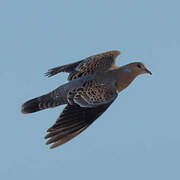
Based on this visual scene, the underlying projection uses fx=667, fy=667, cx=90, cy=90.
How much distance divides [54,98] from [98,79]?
917mm

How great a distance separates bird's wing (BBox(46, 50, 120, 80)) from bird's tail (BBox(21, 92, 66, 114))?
32.0 inches

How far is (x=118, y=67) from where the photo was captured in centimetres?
1355

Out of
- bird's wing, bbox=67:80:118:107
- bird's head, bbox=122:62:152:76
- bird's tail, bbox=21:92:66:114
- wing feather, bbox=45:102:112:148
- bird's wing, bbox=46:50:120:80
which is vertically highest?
bird's wing, bbox=46:50:120:80

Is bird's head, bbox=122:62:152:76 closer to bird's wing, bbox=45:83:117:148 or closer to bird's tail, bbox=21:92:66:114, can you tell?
bird's wing, bbox=45:83:117:148

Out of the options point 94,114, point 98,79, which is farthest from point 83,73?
point 94,114

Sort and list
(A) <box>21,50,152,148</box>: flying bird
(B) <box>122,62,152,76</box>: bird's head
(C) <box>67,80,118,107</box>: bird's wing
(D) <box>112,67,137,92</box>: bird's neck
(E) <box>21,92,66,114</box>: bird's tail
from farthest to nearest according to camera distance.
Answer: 1. (B) <box>122,62,152,76</box>: bird's head
2. (D) <box>112,67,137,92</box>: bird's neck
3. (E) <box>21,92,66,114</box>: bird's tail
4. (C) <box>67,80,118,107</box>: bird's wing
5. (A) <box>21,50,152,148</box>: flying bird

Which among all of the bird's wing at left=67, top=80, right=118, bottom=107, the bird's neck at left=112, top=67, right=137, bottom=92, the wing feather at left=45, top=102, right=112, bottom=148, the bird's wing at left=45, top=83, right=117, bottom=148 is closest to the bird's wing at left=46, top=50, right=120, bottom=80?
the bird's neck at left=112, top=67, right=137, bottom=92

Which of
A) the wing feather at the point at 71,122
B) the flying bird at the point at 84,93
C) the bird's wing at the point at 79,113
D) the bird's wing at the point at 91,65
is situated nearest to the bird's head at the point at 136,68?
the flying bird at the point at 84,93

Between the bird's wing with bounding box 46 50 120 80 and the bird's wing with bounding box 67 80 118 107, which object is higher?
the bird's wing with bounding box 46 50 120 80

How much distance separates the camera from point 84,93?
1220cm

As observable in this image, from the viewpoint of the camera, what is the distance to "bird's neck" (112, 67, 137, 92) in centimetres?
1296

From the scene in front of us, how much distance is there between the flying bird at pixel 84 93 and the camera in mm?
11188

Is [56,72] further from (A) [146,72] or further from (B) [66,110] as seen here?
(B) [66,110]

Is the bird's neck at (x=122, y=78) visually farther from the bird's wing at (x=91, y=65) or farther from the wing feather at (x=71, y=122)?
the wing feather at (x=71, y=122)
